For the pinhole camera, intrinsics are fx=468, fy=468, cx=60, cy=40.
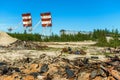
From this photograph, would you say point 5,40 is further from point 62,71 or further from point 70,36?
point 62,71

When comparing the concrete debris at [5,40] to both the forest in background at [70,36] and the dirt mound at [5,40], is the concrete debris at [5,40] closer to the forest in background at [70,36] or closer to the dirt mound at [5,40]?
the dirt mound at [5,40]

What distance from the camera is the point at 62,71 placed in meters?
20.4

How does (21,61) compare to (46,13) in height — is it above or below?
below

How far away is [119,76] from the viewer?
745 inches

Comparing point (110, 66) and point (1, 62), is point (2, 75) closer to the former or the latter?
point (1, 62)

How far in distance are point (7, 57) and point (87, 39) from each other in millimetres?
21236

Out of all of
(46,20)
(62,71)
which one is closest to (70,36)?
(46,20)

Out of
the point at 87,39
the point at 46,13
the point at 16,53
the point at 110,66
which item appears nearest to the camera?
the point at 110,66

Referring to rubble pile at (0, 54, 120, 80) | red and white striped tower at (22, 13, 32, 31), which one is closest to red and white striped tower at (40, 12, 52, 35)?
red and white striped tower at (22, 13, 32, 31)

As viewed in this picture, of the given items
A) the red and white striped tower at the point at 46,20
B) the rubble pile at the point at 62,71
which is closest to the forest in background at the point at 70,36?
the red and white striped tower at the point at 46,20

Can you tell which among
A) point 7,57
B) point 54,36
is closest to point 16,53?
point 7,57

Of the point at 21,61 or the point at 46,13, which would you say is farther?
the point at 46,13

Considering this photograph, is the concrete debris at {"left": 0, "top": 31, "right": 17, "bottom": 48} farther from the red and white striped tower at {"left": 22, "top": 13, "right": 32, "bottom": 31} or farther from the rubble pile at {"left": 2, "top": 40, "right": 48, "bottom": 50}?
the red and white striped tower at {"left": 22, "top": 13, "right": 32, "bottom": 31}

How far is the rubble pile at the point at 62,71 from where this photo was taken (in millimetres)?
19266
